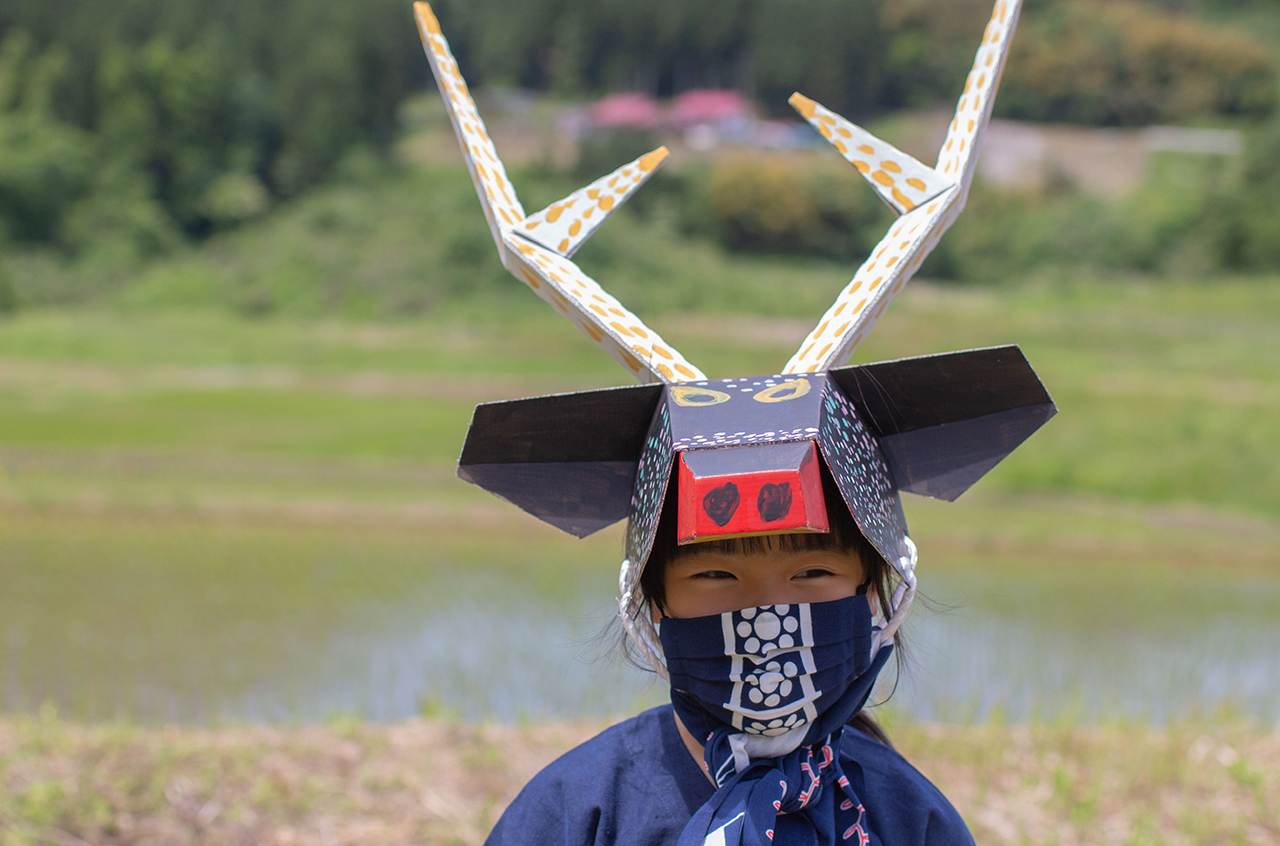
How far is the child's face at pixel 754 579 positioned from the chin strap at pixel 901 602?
0.06 m

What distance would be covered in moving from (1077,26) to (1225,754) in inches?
1109

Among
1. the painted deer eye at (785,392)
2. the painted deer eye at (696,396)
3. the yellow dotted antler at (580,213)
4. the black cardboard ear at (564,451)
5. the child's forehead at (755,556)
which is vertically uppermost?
the yellow dotted antler at (580,213)

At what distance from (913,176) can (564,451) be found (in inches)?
26.6

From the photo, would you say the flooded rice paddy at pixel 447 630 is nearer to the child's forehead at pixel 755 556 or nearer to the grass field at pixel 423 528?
the grass field at pixel 423 528

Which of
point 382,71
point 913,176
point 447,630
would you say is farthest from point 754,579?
point 382,71

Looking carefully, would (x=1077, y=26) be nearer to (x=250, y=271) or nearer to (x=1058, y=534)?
(x=250, y=271)

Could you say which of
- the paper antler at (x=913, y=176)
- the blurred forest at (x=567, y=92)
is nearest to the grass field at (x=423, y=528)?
the paper antler at (x=913, y=176)

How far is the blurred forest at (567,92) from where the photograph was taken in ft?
71.5

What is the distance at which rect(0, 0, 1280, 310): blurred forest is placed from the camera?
2178cm

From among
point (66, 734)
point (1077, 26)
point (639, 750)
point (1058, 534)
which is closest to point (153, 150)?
point (1077, 26)

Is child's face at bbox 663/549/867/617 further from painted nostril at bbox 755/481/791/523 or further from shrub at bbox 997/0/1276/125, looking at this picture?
shrub at bbox 997/0/1276/125

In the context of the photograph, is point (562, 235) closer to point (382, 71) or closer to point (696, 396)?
point (696, 396)

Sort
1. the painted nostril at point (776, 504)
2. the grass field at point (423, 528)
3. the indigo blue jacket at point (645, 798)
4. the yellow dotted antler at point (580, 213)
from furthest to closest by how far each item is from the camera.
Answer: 1. the grass field at point (423, 528)
2. the yellow dotted antler at point (580, 213)
3. the indigo blue jacket at point (645, 798)
4. the painted nostril at point (776, 504)

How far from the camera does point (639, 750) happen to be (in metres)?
1.38
